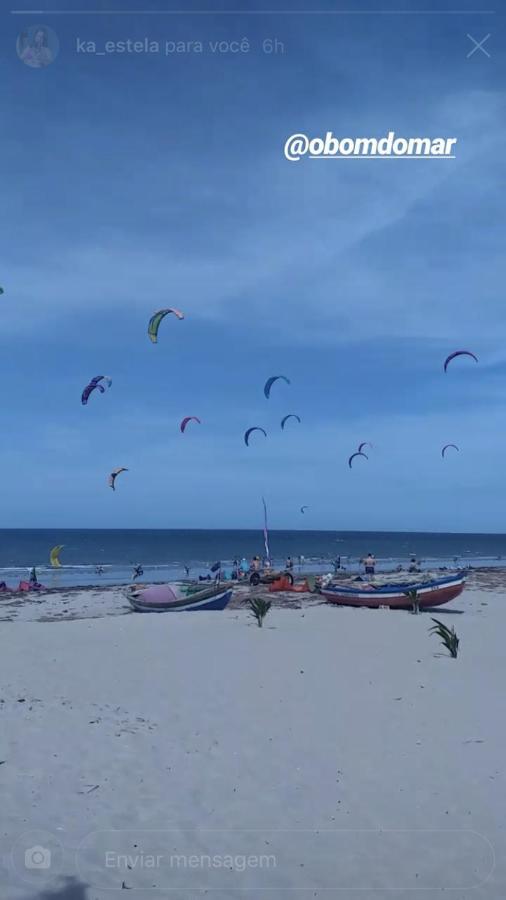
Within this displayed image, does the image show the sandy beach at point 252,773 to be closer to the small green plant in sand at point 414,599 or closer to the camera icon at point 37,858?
the camera icon at point 37,858

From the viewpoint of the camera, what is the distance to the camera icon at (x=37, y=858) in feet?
17.1

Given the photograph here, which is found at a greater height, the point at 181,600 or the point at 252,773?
the point at 181,600

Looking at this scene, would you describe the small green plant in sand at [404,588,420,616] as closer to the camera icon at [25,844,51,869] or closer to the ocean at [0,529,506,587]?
the camera icon at [25,844,51,869]

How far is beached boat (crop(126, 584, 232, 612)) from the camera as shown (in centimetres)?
2136

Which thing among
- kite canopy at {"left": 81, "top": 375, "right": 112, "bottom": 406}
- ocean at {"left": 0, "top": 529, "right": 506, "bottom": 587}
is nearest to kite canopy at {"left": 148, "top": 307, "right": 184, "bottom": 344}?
kite canopy at {"left": 81, "top": 375, "right": 112, "bottom": 406}

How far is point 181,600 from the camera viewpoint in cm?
2152

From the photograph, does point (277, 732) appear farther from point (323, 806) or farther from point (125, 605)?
point (125, 605)

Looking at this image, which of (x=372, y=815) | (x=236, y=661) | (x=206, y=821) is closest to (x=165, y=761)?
(x=206, y=821)

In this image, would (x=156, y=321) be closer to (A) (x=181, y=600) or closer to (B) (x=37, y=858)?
(A) (x=181, y=600)

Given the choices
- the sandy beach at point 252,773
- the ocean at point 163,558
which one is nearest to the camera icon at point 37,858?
the sandy beach at point 252,773

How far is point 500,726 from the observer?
28.4ft

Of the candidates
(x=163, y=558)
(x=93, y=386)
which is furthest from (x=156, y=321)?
(x=163, y=558)

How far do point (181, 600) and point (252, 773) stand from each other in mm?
14632

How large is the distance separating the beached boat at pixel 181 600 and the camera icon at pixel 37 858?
1598cm
